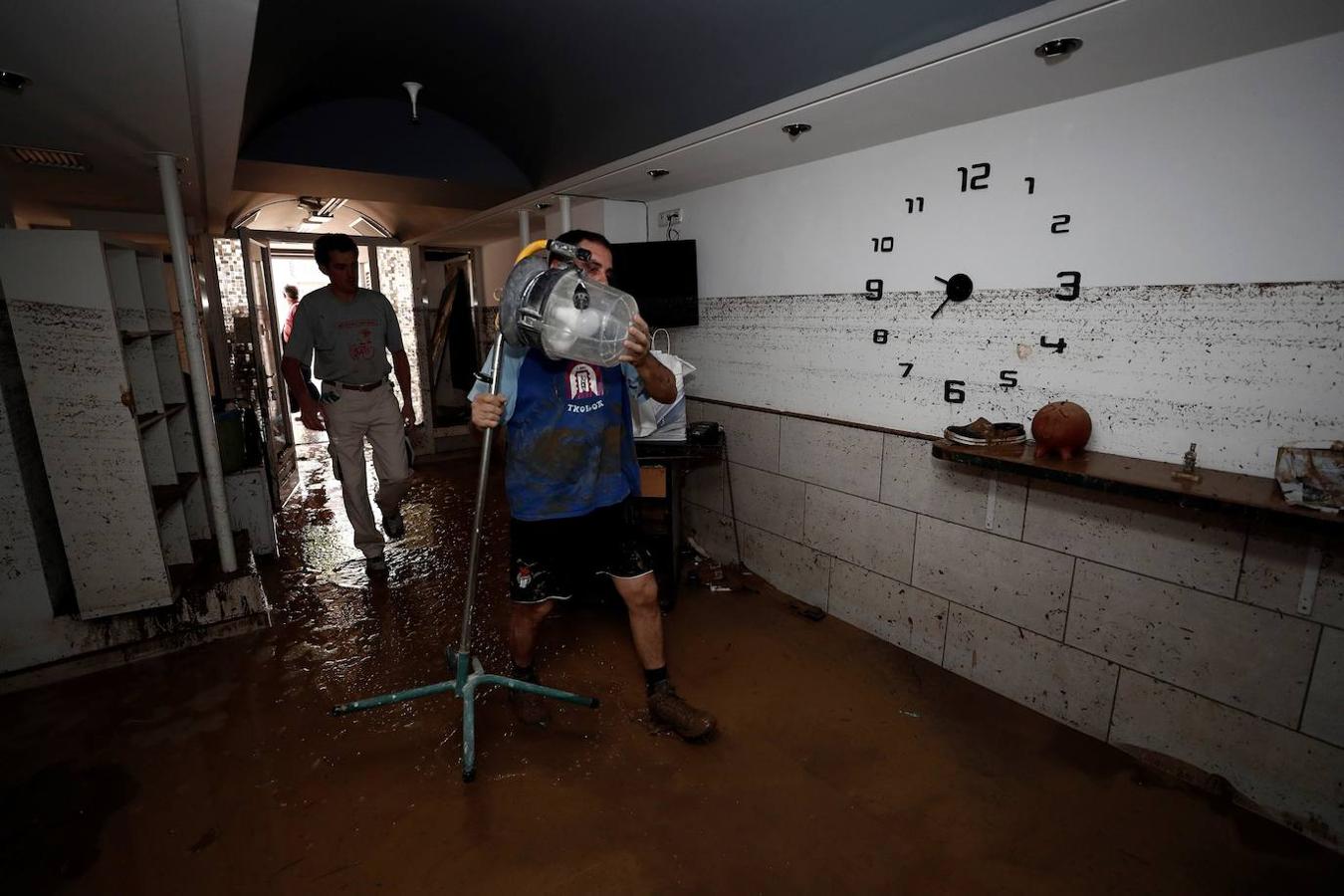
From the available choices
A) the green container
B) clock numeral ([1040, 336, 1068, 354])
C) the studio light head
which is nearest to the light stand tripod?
the studio light head

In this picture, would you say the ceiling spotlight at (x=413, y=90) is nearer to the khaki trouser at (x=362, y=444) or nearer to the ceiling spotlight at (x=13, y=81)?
the khaki trouser at (x=362, y=444)

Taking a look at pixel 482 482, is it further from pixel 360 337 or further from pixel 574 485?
pixel 360 337

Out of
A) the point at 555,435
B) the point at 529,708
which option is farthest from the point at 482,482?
the point at 529,708

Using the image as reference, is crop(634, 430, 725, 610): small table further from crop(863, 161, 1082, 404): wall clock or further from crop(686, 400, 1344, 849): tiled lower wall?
crop(863, 161, 1082, 404): wall clock

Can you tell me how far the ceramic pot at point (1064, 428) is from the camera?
2.21 m

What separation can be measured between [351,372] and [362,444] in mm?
440

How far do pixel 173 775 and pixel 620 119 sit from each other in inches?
140

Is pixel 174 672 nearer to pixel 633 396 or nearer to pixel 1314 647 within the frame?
pixel 633 396

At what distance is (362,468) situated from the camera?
380 centimetres

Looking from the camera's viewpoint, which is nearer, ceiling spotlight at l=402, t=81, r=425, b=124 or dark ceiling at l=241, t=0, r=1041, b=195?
dark ceiling at l=241, t=0, r=1041, b=195

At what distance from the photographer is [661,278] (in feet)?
13.1

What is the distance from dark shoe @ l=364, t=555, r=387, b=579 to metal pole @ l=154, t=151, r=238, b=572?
2.44 feet

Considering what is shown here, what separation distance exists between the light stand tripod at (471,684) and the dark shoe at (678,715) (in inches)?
9.4

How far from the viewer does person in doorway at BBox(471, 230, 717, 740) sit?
7.46 ft
